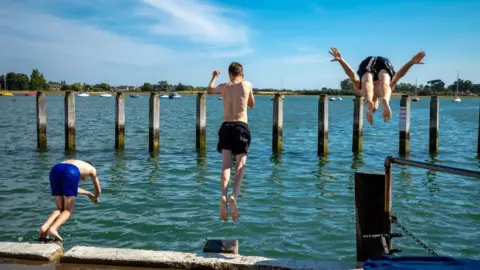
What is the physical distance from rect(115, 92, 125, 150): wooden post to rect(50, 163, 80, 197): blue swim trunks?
59.4ft

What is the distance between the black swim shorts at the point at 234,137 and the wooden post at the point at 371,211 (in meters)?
1.62

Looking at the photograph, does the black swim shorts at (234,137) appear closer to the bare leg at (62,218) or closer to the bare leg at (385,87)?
the bare leg at (385,87)

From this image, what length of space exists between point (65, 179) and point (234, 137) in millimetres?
2591

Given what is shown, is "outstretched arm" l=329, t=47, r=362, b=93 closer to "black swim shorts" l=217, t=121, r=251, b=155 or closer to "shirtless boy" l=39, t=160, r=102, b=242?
"black swim shorts" l=217, t=121, r=251, b=155

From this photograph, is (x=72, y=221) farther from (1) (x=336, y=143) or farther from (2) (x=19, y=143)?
(1) (x=336, y=143)

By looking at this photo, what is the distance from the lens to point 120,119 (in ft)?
84.6

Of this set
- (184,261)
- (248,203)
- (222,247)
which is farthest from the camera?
(248,203)

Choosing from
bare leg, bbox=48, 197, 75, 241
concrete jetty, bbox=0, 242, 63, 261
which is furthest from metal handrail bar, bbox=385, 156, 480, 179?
bare leg, bbox=48, 197, 75, 241

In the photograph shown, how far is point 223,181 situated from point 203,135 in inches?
746

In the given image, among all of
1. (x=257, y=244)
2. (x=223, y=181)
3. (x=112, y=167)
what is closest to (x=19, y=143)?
(x=112, y=167)

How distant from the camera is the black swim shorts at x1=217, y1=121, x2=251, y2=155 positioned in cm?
736

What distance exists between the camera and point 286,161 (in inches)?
954

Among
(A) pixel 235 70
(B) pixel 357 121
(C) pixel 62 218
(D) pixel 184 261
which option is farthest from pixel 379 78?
(B) pixel 357 121

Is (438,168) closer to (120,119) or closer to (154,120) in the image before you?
(154,120)
